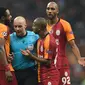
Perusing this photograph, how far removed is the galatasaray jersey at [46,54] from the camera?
691 centimetres

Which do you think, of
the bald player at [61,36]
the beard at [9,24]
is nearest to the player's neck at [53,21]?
the bald player at [61,36]

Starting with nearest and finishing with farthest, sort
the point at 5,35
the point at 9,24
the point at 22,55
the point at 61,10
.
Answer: the point at 5,35
the point at 22,55
the point at 9,24
the point at 61,10

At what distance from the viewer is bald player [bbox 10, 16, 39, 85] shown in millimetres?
7004

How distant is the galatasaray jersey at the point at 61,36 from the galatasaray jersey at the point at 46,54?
2.20ft

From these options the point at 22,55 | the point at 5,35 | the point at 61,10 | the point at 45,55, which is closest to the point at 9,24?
the point at 5,35

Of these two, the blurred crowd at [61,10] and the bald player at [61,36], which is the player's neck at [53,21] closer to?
the bald player at [61,36]

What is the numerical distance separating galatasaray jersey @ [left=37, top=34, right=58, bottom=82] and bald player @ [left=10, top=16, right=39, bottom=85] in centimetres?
10

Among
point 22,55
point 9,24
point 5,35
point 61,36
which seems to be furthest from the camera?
point 61,36

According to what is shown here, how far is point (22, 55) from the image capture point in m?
7.03

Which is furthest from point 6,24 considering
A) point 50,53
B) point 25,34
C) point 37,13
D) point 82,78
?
point 37,13

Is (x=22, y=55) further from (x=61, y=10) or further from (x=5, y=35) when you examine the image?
(x=61, y=10)

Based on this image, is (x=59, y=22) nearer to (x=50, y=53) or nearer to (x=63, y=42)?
(x=63, y=42)

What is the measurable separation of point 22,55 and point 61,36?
42.3 inches

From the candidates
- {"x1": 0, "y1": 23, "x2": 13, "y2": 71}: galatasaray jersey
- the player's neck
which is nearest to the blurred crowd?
the player's neck
